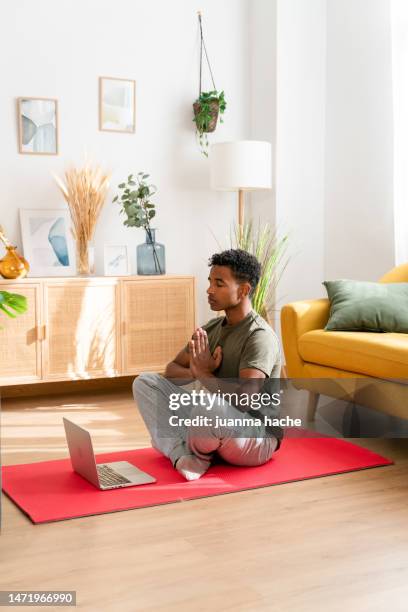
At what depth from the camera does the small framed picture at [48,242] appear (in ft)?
15.4

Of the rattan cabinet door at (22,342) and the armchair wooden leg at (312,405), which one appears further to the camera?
the rattan cabinet door at (22,342)

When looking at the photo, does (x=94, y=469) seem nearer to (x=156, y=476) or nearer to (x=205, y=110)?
(x=156, y=476)

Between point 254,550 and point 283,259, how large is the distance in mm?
3224

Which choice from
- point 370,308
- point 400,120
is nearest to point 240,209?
point 400,120

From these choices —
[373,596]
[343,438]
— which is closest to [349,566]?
[373,596]

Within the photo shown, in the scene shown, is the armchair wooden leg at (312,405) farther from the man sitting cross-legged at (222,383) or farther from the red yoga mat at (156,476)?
the man sitting cross-legged at (222,383)

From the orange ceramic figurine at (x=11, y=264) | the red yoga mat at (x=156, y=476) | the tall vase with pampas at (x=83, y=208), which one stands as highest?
the tall vase with pampas at (x=83, y=208)

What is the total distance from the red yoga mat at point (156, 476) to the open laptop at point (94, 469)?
0.03 m

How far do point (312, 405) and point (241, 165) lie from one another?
160cm

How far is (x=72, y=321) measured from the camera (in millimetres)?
4504

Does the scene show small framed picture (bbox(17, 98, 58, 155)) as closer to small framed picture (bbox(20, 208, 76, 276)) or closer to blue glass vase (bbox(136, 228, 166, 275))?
small framed picture (bbox(20, 208, 76, 276))

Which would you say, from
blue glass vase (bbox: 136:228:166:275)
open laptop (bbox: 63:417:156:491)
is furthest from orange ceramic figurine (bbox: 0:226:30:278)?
open laptop (bbox: 63:417:156:491)

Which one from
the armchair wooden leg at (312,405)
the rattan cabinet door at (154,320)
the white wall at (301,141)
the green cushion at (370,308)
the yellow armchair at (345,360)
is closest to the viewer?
the yellow armchair at (345,360)

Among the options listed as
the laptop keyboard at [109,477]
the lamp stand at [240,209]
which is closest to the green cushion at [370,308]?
the lamp stand at [240,209]
